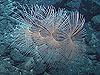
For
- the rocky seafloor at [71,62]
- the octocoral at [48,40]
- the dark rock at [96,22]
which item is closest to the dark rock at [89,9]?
the rocky seafloor at [71,62]

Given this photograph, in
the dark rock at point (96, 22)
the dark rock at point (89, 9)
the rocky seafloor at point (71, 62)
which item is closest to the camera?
the rocky seafloor at point (71, 62)

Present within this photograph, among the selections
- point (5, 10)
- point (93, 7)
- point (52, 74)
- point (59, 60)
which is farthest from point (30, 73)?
point (93, 7)

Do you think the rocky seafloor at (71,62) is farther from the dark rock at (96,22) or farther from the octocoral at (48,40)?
the octocoral at (48,40)

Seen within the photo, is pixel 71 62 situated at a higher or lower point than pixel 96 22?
lower

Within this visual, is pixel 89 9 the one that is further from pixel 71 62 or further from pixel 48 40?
pixel 48 40

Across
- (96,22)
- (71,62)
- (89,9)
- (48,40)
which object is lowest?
(71,62)

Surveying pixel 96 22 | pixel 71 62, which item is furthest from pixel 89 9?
pixel 71 62

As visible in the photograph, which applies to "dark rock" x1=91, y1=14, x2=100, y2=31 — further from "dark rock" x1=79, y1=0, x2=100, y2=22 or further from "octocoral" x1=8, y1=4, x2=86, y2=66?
"octocoral" x1=8, y1=4, x2=86, y2=66

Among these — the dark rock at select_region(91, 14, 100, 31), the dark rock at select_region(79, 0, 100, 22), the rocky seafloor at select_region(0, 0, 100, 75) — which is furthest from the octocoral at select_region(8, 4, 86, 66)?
the dark rock at select_region(79, 0, 100, 22)
